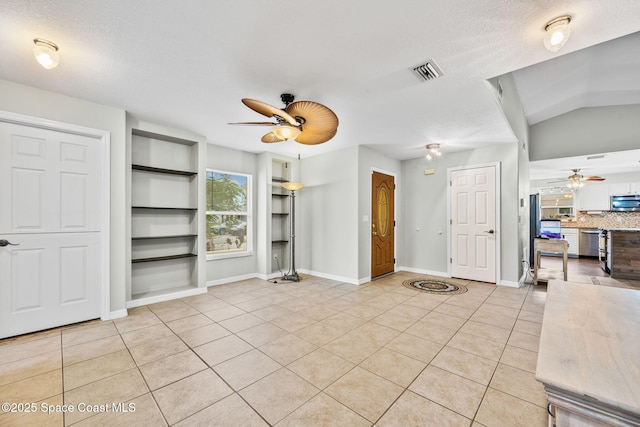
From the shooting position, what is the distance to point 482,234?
198 inches

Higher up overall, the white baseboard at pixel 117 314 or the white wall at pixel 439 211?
the white wall at pixel 439 211

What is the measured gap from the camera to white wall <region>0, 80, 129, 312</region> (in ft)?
9.87

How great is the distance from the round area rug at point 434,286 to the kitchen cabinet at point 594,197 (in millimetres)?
6922

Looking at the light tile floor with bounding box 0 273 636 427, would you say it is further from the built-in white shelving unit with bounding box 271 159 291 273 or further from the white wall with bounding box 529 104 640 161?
the white wall with bounding box 529 104 640 161

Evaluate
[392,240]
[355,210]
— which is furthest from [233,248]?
[392,240]

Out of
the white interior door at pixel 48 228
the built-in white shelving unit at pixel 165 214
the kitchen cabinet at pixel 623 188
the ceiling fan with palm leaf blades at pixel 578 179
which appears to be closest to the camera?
the white interior door at pixel 48 228

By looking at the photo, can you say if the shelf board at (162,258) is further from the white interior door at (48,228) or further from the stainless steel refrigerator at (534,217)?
the stainless steel refrigerator at (534,217)

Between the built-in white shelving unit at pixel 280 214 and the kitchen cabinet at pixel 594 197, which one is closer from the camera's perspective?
the built-in white shelving unit at pixel 280 214

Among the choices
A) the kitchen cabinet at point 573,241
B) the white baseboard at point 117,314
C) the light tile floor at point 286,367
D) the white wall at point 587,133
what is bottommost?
the light tile floor at point 286,367

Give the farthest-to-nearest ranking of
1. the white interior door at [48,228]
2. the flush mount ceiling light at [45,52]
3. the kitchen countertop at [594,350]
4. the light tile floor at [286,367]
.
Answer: the white interior door at [48,228] < the flush mount ceiling light at [45,52] < the light tile floor at [286,367] < the kitchen countertop at [594,350]

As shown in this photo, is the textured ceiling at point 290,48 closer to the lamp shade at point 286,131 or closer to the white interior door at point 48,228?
the lamp shade at point 286,131

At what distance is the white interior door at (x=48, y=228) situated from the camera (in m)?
2.78

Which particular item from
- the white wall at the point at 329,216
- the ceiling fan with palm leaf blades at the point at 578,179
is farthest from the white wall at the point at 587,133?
the white wall at the point at 329,216

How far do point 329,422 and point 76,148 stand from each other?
388cm
